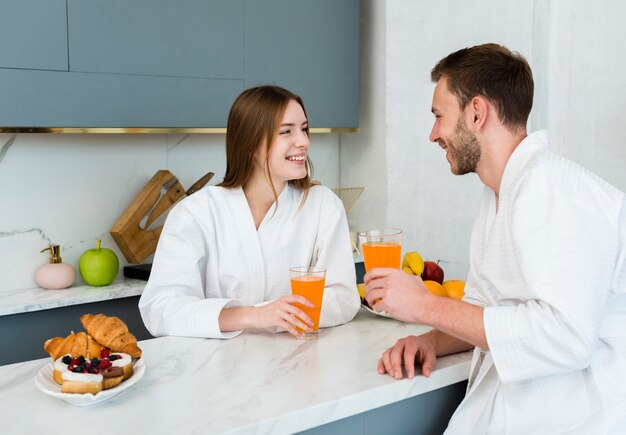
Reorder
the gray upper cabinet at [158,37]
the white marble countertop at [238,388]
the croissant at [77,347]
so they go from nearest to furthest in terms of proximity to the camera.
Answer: the white marble countertop at [238,388] → the croissant at [77,347] → the gray upper cabinet at [158,37]

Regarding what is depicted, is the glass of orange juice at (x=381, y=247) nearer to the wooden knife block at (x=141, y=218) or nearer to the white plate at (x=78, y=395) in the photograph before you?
the white plate at (x=78, y=395)

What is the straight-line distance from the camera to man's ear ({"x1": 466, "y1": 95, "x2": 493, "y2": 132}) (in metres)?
1.55

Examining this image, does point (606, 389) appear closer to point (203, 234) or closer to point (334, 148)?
point (203, 234)

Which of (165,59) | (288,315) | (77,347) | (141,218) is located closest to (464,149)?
(288,315)

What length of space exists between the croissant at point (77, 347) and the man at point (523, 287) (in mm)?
575

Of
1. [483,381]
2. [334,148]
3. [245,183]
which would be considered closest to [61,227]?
[245,183]

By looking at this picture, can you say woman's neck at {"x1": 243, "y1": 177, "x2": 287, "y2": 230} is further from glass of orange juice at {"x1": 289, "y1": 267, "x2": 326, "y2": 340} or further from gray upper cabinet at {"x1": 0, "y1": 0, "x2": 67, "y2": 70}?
gray upper cabinet at {"x1": 0, "y1": 0, "x2": 67, "y2": 70}

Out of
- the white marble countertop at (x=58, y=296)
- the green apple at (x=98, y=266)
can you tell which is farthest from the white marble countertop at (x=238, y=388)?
the green apple at (x=98, y=266)

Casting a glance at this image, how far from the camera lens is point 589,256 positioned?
1284mm

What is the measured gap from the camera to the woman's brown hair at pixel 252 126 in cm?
214

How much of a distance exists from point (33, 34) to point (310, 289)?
5.23 feet

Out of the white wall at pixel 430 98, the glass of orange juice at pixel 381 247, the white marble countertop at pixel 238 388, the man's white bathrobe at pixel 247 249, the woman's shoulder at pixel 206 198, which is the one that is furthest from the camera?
the white wall at pixel 430 98

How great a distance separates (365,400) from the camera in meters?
1.38

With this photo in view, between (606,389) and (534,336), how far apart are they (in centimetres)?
20
